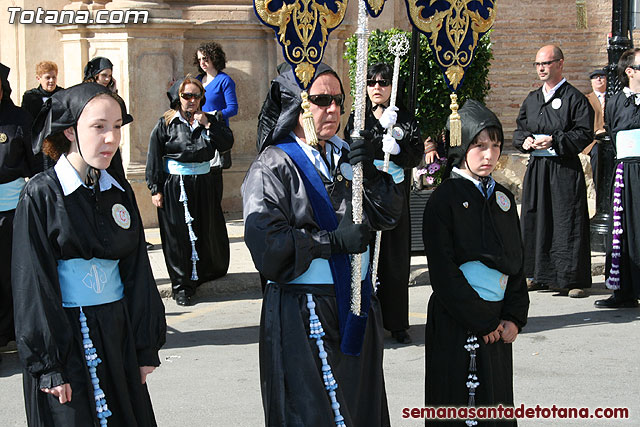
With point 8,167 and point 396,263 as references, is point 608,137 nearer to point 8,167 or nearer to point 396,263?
point 396,263

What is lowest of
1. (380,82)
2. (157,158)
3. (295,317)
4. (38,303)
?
(295,317)

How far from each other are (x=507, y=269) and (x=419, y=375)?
222cm

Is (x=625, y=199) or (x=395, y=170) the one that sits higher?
(x=395, y=170)

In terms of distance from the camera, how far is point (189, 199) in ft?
29.6

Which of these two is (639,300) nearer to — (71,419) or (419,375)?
(419,375)

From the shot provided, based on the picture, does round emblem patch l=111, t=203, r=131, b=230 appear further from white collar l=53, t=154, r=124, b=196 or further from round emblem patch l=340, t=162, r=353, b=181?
round emblem patch l=340, t=162, r=353, b=181

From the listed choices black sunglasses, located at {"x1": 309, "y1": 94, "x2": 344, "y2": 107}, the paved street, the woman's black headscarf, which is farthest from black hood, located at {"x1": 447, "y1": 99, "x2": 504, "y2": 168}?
the woman's black headscarf

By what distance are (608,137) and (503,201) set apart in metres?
5.80

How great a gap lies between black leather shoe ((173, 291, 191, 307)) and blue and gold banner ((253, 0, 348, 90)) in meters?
4.98

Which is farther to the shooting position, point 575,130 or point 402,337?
point 575,130

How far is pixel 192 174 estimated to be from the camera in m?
8.98

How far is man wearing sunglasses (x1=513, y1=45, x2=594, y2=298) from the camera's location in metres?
9.10

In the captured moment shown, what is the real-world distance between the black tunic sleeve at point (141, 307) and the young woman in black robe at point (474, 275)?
137cm

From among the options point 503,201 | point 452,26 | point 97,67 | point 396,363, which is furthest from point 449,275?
point 97,67
